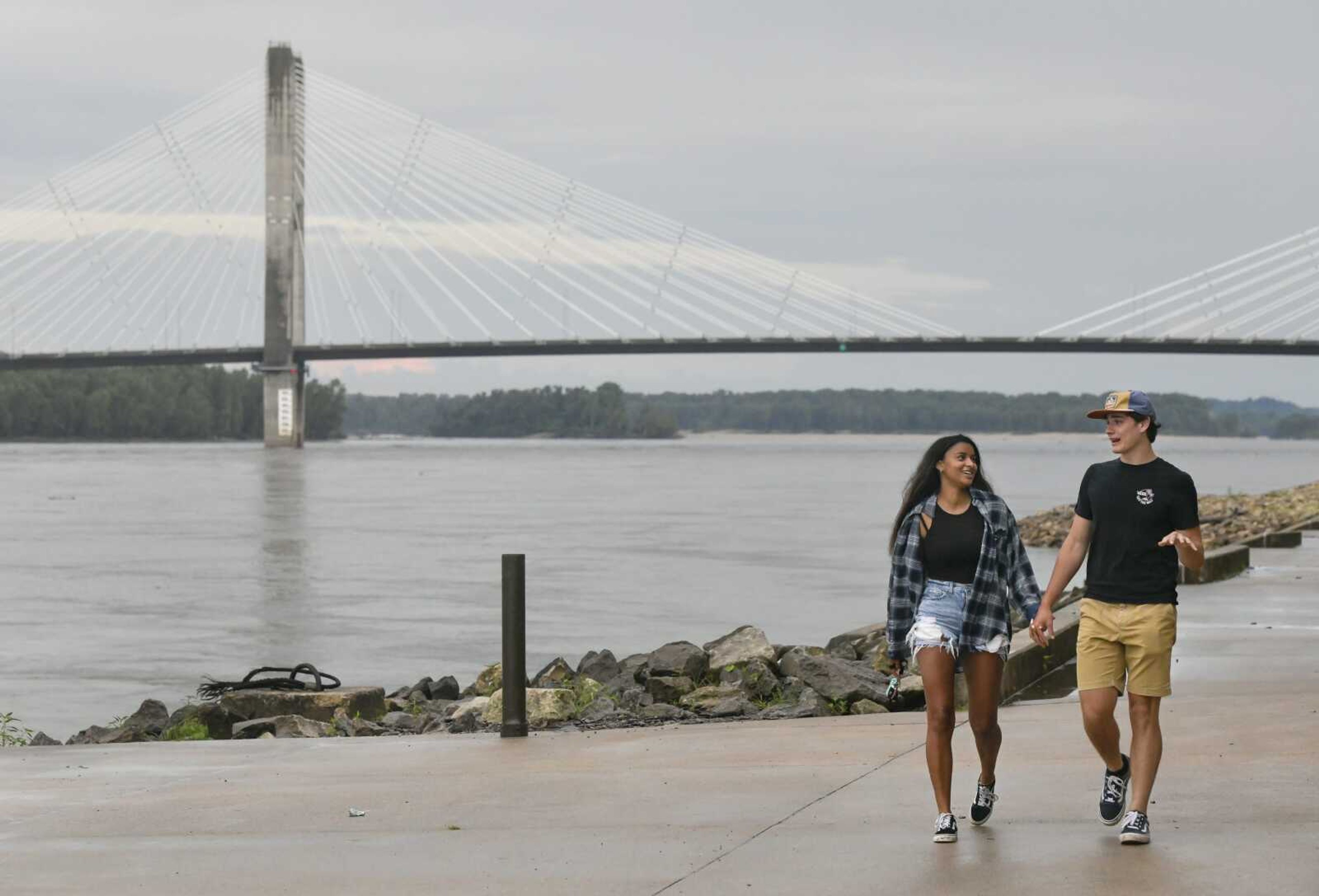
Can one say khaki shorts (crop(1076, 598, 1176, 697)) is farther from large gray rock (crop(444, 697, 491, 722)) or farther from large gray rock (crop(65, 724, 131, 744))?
large gray rock (crop(65, 724, 131, 744))

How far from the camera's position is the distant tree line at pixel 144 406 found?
173m

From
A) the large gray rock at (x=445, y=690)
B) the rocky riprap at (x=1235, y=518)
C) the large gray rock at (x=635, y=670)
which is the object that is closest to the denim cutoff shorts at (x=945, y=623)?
the large gray rock at (x=635, y=670)

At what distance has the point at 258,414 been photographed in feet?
630

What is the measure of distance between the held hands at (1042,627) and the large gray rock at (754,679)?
16.5 feet

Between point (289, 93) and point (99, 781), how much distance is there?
9718 centimetres

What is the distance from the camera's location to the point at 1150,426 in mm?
6168

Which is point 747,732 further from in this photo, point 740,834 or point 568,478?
point 568,478

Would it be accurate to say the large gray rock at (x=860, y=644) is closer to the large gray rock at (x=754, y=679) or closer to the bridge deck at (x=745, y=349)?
the large gray rock at (x=754, y=679)

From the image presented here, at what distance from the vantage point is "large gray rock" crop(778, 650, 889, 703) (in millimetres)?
10445

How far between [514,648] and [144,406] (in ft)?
577

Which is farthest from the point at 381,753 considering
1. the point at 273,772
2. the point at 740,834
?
the point at 740,834

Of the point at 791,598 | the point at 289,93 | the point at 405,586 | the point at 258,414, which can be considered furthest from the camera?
the point at 258,414

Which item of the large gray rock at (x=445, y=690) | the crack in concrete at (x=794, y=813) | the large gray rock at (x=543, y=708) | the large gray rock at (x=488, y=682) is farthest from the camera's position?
the large gray rock at (x=445, y=690)

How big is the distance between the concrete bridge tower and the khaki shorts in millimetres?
91616
